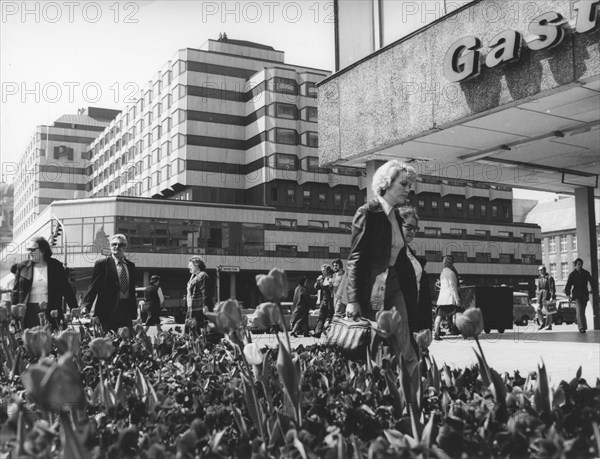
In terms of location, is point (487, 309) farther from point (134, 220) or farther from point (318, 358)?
point (134, 220)

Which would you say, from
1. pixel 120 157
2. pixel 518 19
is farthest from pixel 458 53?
pixel 120 157

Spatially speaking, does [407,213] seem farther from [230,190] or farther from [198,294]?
[230,190]

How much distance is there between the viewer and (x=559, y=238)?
100562 mm

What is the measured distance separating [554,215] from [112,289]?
347 ft

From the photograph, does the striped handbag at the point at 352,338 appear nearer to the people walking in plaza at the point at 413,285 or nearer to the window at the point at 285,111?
the people walking in plaza at the point at 413,285

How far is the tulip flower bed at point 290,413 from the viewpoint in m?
1.86

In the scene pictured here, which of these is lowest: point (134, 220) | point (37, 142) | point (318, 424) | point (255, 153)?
point (318, 424)

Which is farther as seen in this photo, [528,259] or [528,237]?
[528,237]

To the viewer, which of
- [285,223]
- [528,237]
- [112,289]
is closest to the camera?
[112,289]

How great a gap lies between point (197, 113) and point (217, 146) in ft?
11.3

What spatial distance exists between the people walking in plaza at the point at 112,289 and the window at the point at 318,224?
57.7 metres

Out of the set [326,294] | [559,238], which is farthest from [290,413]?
[559,238]

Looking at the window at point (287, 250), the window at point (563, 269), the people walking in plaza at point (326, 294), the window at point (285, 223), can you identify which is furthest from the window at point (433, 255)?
the people walking in plaza at point (326, 294)

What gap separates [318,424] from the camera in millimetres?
2398
